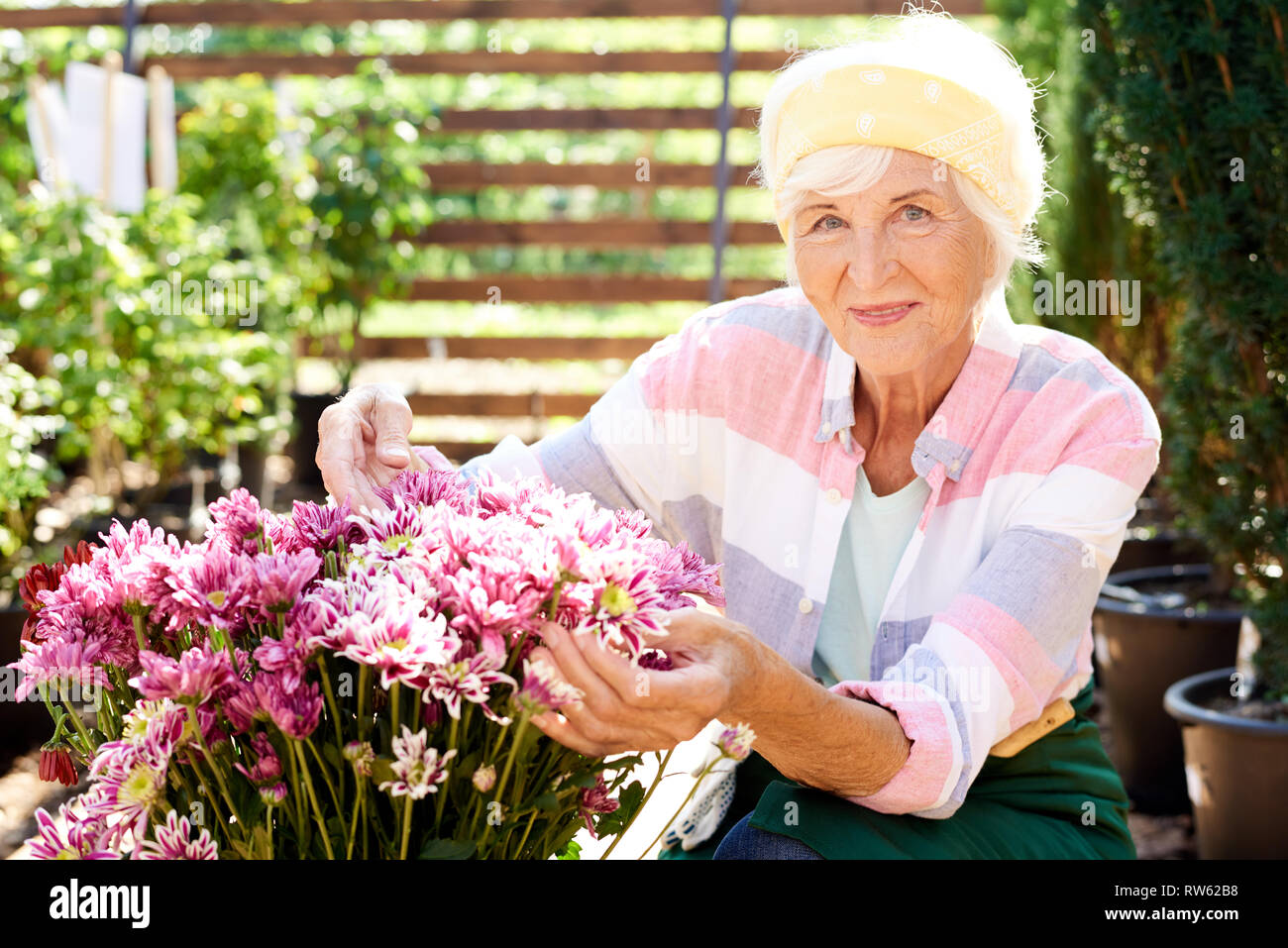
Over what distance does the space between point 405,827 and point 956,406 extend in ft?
3.36

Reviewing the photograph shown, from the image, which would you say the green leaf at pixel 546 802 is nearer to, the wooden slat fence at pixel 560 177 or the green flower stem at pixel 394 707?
the green flower stem at pixel 394 707

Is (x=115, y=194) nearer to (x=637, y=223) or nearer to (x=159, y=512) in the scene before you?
(x=159, y=512)

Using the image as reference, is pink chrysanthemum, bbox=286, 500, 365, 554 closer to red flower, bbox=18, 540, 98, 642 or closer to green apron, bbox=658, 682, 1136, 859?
red flower, bbox=18, 540, 98, 642

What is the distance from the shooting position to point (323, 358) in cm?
732

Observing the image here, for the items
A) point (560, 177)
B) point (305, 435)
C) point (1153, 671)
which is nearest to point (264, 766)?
point (1153, 671)

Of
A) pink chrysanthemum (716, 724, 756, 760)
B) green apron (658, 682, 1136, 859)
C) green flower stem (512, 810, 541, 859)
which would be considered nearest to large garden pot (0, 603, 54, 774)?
green apron (658, 682, 1136, 859)

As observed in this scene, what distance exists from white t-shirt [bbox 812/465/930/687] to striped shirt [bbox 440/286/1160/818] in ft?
0.14

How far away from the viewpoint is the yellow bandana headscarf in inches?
58.7

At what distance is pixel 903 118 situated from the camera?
58.6 inches

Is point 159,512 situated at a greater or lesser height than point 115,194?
lesser

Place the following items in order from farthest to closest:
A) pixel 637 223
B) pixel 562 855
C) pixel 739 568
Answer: pixel 637 223 < pixel 739 568 < pixel 562 855
